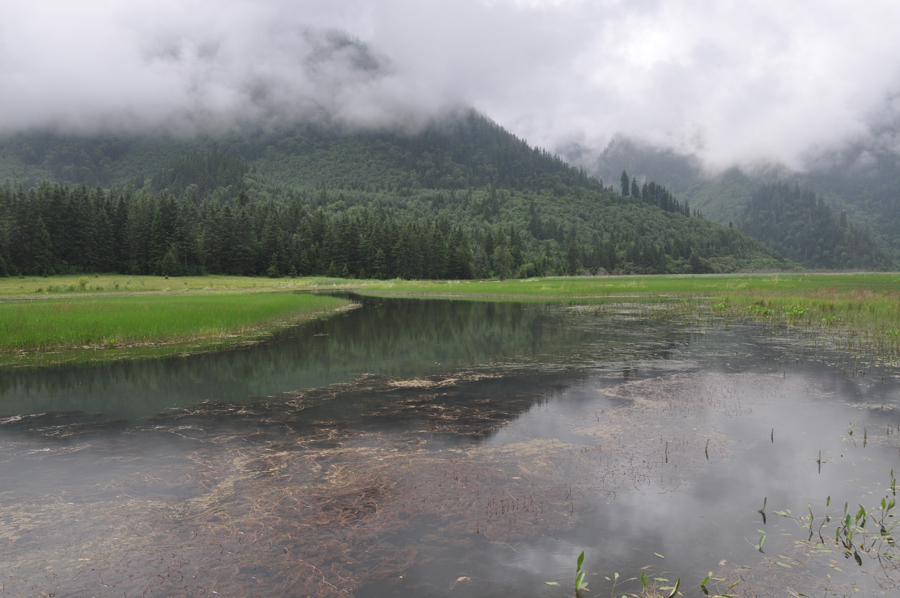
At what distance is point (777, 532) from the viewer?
24.8ft

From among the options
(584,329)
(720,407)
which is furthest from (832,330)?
(720,407)

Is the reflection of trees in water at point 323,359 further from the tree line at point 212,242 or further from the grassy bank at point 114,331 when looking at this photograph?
the tree line at point 212,242

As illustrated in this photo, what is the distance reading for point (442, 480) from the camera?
9461mm

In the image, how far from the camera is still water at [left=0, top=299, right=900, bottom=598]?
6551 mm

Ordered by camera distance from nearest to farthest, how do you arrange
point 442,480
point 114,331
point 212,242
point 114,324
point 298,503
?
point 298,503 → point 442,480 → point 114,331 → point 114,324 → point 212,242

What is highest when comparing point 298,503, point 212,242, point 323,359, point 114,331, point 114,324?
point 212,242

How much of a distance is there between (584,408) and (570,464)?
185 inches

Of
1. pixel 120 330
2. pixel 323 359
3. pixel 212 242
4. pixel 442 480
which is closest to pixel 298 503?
pixel 442 480

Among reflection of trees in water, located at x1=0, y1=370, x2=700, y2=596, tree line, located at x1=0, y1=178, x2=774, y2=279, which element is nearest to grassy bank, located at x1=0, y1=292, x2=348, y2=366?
reflection of trees in water, located at x1=0, y1=370, x2=700, y2=596

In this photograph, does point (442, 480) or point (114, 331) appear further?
point (114, 331)

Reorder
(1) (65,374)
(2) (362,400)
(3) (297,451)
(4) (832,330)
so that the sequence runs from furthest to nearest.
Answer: (4) (832,330) → (1) (65,374) → (2) (362,400) → (3) (297,451)

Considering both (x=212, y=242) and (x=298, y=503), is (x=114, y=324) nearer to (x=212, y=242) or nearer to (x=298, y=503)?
(x=298, y=503)

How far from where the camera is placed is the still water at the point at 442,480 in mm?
6551

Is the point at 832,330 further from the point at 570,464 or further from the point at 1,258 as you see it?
the point at 1,258
